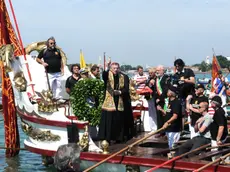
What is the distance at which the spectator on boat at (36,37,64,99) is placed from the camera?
529 inches

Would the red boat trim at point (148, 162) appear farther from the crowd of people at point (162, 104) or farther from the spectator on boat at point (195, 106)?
the spectator on boat at point (195, 106)

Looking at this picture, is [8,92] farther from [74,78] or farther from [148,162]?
[148,162]

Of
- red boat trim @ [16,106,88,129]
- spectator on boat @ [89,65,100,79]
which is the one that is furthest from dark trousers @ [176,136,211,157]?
spectator on boat @ [89,65,100,79]

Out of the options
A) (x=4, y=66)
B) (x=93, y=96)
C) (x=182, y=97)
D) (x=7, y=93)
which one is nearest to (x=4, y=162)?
→ (x=7, y=93)

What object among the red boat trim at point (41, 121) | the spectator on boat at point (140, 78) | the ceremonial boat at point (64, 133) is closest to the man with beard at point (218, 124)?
the ceremonial boat at point (64, 133)

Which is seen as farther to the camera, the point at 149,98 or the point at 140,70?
the point at 140,70

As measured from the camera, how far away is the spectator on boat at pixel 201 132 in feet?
31.1

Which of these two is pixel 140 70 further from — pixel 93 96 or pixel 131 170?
pixel 131 170

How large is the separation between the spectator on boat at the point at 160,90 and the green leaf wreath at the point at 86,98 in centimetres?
118

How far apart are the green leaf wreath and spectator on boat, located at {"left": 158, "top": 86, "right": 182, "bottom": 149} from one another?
178 centimetres

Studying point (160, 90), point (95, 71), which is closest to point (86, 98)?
point (95, 71)

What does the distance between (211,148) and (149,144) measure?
260 cm

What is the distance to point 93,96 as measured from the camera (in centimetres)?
1191

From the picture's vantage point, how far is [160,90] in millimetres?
12117
